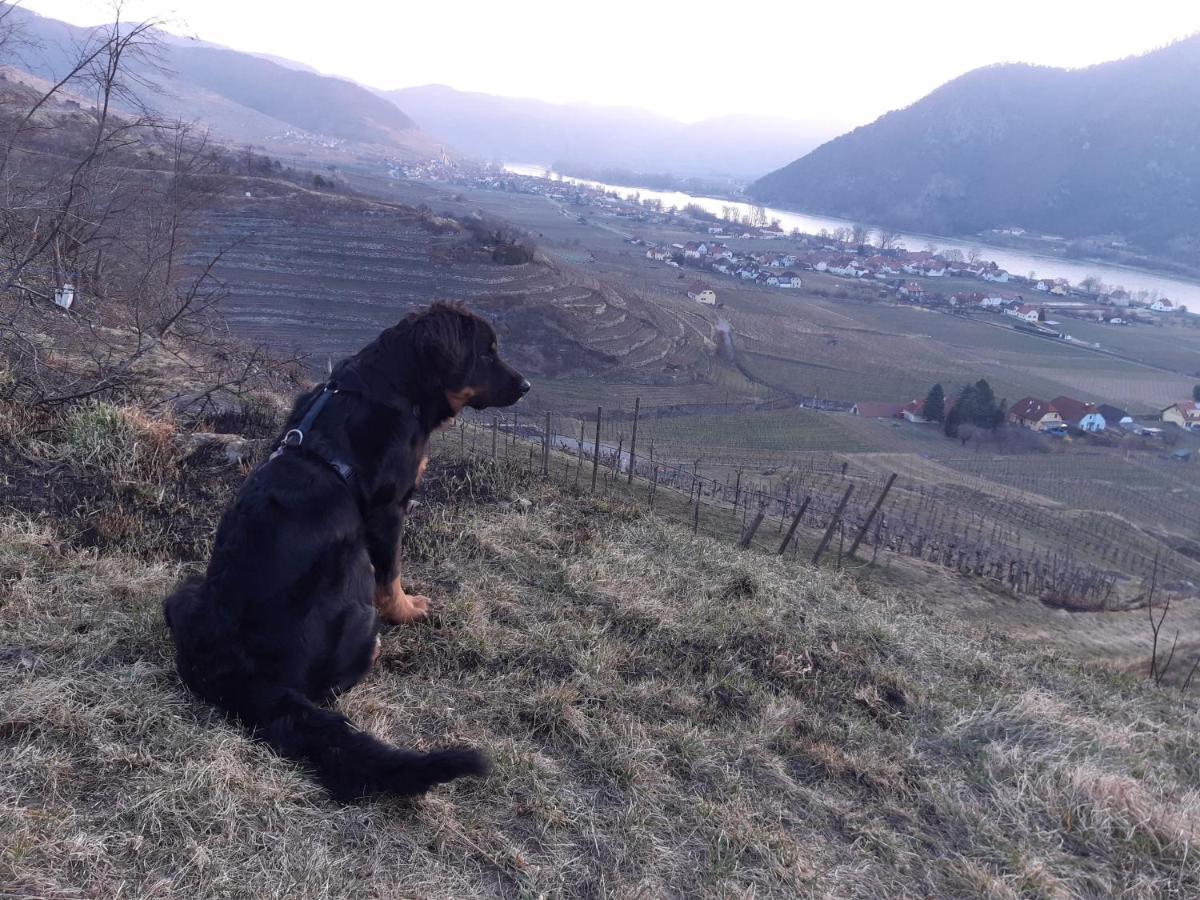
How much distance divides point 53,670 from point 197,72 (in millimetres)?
217255

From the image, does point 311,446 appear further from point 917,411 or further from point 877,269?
point 877,269

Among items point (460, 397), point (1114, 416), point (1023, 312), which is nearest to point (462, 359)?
point (460, 397)

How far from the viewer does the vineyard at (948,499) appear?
733 inches

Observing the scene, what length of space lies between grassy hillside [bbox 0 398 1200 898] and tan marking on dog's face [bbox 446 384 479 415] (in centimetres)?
108

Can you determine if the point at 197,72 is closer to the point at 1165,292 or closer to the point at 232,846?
the point at 1165,292

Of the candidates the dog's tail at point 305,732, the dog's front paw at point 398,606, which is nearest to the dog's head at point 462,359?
the dog's front paw at point 398,606

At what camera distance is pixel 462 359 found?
3660 millimetres

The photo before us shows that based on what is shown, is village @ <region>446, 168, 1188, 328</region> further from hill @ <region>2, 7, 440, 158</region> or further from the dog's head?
the dog's head

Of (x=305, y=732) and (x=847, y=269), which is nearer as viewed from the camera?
(x=305, y=732)

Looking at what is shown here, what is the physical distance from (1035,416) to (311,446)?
48.0m

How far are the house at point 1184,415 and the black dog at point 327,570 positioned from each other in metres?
54.5

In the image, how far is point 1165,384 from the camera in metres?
54.7

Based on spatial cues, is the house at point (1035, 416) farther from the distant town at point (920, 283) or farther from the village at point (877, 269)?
the village at point (877, 269)

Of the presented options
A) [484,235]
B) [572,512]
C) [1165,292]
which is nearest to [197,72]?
[484,235]
